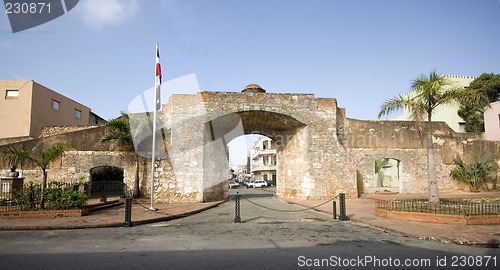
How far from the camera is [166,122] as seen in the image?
17.0 m

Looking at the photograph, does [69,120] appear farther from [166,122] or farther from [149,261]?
[149,261]

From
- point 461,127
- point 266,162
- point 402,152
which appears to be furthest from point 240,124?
point 266,162

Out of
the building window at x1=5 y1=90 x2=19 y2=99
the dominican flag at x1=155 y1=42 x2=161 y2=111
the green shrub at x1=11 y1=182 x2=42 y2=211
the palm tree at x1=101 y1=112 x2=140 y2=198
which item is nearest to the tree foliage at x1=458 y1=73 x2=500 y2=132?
the dominican flag at x1=155 y1=42 x2=161 y2=111

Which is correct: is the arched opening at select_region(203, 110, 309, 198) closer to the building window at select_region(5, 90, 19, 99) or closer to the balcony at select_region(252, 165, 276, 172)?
the building window at select_region(5, 90, 19, 99)

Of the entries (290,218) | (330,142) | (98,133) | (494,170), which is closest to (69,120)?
(98,133)

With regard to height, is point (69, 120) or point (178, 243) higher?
point (69, 120)

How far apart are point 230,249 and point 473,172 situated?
62.8 ft

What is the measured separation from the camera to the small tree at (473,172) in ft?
62.8

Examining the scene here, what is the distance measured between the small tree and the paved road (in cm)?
1471

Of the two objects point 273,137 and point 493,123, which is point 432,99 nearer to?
point 273,137

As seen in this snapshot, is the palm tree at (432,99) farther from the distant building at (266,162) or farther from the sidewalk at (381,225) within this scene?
the distant building at (266,162)

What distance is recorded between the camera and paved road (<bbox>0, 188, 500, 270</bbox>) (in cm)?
507

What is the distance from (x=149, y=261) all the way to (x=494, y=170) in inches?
904

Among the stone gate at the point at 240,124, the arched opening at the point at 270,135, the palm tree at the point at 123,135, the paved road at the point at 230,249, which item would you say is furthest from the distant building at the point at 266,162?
the paved road at the point at 230,249
